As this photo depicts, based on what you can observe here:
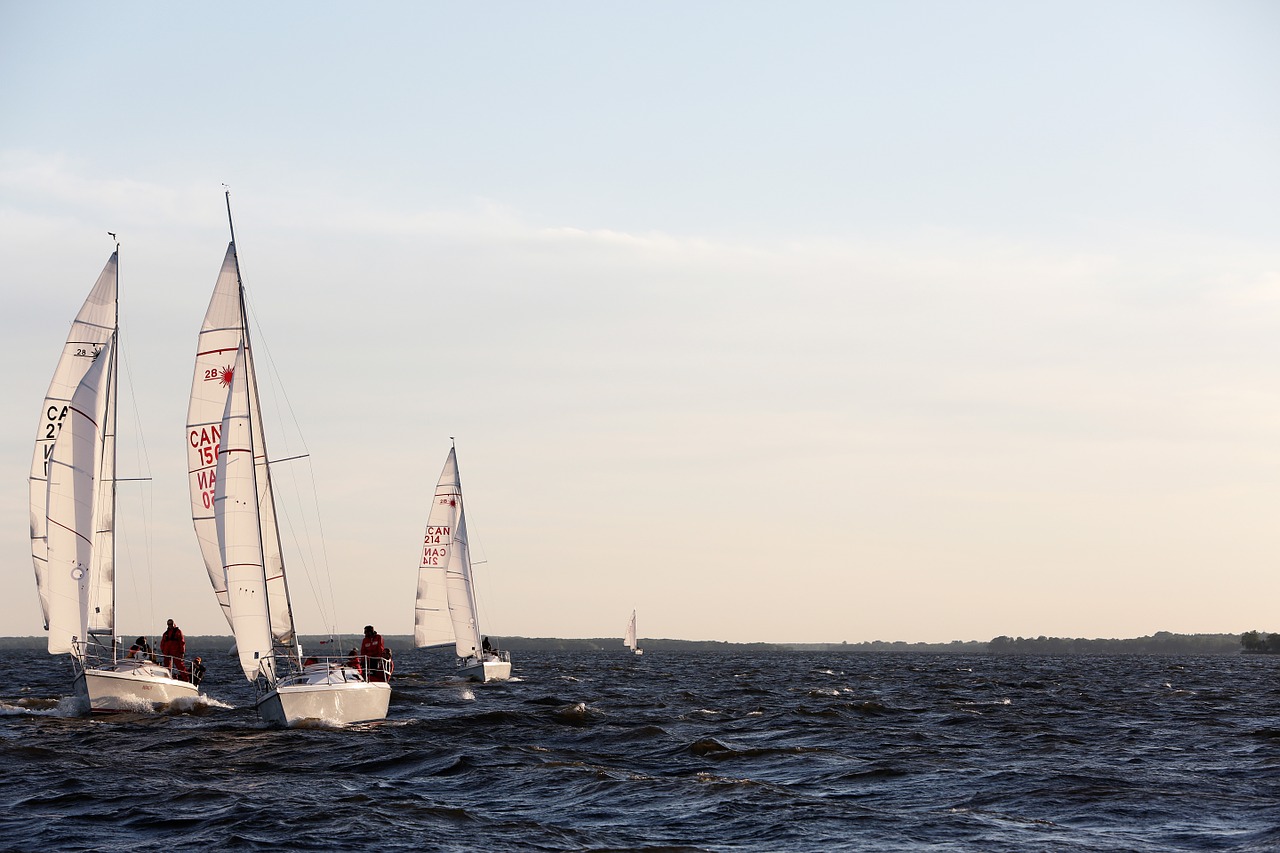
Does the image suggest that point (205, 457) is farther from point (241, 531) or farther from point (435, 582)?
point (435, 582)

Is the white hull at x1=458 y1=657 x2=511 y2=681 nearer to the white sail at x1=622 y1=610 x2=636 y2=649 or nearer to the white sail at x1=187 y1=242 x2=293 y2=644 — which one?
the white sail at x1=187 y1=242 x2=293 y2=644

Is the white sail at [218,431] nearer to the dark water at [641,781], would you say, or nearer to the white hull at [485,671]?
the dark water at [641,781]

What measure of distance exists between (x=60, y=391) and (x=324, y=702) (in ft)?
46.0

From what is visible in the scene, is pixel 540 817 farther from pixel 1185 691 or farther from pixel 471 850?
pixel 1185 691

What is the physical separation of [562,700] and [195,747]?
73.9ft

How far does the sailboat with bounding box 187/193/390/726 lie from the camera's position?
3288cm

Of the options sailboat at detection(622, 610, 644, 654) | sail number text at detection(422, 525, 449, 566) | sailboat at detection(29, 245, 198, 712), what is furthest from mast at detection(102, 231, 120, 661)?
sailboat at detection(622, 610, 644, 654)

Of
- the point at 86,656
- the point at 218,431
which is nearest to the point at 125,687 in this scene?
the point at 86,656

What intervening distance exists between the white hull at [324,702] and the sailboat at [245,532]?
26 millimetres

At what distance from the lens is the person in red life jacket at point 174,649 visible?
38.2m

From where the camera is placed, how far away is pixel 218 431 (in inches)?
1432

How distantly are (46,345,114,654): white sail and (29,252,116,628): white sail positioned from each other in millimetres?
242

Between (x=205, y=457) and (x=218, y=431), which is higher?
(x=218, y=431)

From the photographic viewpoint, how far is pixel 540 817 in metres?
21.3
